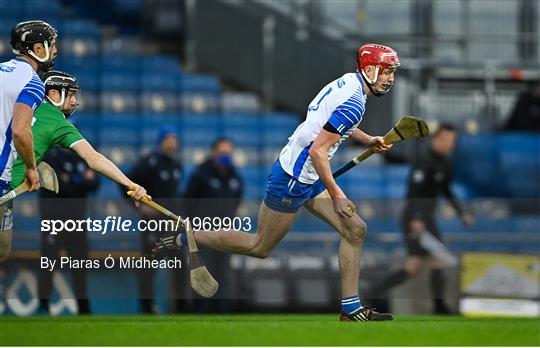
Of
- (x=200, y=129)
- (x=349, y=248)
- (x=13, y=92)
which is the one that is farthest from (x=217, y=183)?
(x=13, y=92)

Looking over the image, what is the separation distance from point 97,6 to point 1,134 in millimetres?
9632

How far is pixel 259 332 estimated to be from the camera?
31.4 ft

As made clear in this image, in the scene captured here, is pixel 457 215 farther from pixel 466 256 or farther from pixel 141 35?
pixel 141 35

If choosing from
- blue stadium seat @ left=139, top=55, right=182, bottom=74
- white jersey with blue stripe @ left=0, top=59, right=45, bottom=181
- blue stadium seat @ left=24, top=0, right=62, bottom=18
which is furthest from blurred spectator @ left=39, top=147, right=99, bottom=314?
blue stadium seat @ left=24, top=0, right=62, bottom=18

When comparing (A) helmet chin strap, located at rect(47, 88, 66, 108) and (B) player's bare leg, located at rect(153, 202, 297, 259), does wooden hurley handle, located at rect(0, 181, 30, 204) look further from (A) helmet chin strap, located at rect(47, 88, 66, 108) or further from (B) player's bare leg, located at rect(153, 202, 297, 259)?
(B) player's bare leg, located at rect(153, 202, 297, 259)

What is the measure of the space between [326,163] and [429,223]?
403 centimetres

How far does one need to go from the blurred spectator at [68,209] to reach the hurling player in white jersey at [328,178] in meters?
1.05

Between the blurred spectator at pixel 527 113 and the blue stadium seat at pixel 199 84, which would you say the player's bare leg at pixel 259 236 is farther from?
the blurred spectator at pixel 527 113

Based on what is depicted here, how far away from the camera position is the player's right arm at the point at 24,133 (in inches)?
380

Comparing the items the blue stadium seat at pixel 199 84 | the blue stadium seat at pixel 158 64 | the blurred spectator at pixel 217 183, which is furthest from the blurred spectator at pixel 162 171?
the blue stadium seat at pixel 158 64

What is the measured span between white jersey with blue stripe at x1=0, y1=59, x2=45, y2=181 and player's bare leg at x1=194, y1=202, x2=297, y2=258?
1626mm

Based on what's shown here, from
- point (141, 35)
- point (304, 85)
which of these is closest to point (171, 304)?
point (304, 85)

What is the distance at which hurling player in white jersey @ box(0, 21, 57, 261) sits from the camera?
Answer: 9672 millimetres

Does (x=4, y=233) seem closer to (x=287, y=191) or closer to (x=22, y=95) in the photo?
(x=22, y=95)
